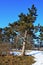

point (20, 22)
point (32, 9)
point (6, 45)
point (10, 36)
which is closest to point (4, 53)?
point (6, 45)

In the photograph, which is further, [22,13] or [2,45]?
[22,13]

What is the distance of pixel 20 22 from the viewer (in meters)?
27.0

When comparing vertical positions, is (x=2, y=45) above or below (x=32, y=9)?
below

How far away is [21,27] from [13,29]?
4.45 feet

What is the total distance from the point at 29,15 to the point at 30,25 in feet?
7.38

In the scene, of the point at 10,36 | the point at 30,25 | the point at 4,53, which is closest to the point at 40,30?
the point at 30,25

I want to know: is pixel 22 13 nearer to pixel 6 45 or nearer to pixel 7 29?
pixel 7 29

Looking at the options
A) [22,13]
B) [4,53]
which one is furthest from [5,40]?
[22,13]

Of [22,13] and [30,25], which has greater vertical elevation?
[22,13]

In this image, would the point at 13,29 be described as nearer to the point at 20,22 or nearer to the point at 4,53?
the point at 20,22

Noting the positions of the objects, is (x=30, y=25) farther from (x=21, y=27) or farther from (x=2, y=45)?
(x=2, y=45)

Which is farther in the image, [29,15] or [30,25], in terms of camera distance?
[29,15]

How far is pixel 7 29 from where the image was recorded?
1089 inches

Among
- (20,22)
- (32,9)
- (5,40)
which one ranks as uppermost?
(32,9)
